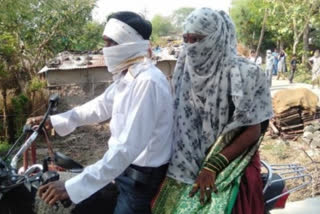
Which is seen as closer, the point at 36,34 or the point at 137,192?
the point at 137,192

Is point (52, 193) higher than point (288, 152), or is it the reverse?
point (52, 193)

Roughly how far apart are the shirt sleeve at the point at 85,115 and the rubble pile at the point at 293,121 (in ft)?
21.7

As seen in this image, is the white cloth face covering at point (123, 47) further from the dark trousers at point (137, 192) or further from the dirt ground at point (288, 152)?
the dirt ground at point (288, 152)

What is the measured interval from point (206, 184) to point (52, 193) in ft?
2.28

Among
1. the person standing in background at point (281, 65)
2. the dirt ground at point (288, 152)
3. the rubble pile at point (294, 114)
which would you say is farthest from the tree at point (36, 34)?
the person standing in background at point (281, 65)

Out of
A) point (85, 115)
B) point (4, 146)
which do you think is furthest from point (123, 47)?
point (4, 146)

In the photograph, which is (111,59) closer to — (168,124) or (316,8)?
(168,124)

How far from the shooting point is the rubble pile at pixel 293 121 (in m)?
8.27

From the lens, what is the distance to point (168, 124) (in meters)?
1.84

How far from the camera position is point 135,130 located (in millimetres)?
1636

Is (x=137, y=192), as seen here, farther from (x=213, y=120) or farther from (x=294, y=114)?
(x=294, y=114)

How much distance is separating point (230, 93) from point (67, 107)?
9.00 m

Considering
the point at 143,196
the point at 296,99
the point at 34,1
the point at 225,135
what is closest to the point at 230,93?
the point at 225,135

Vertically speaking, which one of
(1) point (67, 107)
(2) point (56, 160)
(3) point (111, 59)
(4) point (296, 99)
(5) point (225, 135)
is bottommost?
(1) point (67, 107)
